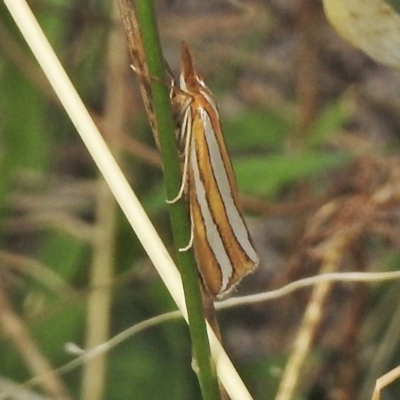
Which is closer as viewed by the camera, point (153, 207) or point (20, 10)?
point (20, 10)

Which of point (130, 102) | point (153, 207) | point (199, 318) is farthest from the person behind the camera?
point (130, 102)

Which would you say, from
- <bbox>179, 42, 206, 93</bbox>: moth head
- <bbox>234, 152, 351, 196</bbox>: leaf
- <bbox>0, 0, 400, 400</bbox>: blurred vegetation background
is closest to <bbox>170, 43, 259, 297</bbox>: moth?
<bbox>179, 42, 206, 93</bbox>: moth head

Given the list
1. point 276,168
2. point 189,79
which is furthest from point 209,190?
point 276,168

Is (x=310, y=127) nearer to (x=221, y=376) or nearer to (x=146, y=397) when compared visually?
(x=146, y=397)

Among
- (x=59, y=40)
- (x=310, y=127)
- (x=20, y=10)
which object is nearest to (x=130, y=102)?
(x=59, y=40)

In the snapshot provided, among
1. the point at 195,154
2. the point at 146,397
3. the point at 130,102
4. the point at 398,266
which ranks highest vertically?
the point at 195,154

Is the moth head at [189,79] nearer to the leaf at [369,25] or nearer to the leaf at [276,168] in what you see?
the leaf at [369,25]

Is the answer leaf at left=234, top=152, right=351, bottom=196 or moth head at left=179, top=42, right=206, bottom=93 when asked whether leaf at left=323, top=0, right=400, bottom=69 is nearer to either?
moth head at left=179, top=42, right=206, bottom=93
